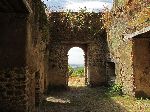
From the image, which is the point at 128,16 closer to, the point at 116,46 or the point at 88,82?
the point at 116,46

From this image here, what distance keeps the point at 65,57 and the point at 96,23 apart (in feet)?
8.36

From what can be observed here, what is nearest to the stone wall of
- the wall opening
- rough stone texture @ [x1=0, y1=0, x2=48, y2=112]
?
the wall opening

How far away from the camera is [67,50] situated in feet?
58.7

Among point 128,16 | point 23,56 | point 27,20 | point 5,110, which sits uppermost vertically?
point 128,16

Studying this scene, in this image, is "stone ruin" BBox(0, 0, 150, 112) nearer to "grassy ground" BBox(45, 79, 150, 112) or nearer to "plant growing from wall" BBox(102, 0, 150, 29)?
"plant growing from wall" BBox(102, 0, 150, 29)

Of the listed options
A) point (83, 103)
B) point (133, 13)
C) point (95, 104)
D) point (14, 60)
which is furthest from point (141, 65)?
point (14, 60)

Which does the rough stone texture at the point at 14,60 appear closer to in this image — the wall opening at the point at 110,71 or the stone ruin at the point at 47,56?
the stone ruin at the point at 47,56

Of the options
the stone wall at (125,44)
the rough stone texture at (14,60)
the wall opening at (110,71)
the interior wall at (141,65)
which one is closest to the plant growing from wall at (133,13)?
the stone wall at (125,44)

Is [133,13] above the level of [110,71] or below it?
above

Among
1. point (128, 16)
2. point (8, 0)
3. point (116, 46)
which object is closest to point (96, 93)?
point (116, 46)

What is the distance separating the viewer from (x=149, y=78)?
13391 millimetres

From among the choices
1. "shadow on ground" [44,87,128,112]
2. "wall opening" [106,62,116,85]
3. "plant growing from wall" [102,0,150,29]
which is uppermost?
"plant growing from wall" [102,0,150,29]

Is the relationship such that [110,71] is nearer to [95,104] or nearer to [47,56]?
[47,56]

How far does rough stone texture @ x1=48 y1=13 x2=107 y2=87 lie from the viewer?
17.4 meters
